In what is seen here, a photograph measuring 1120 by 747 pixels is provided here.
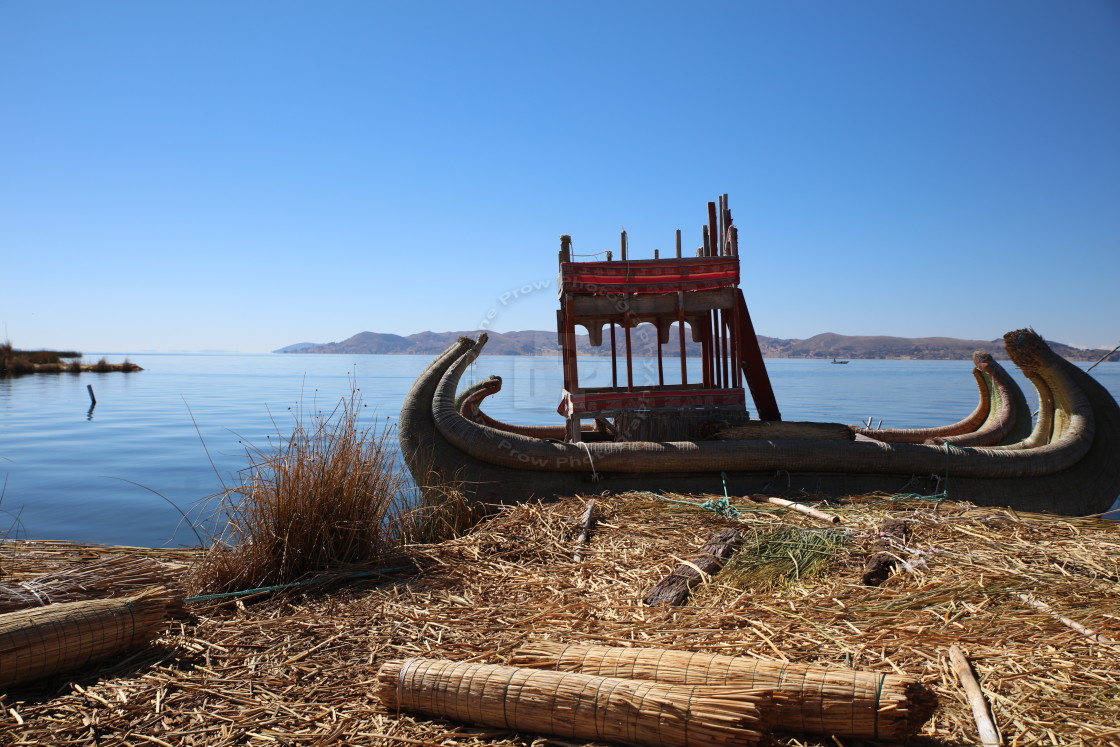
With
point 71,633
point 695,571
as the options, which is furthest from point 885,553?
point 71,633

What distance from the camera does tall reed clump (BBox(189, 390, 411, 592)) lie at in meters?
4.27

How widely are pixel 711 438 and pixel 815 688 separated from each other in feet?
18.6

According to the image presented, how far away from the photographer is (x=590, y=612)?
3.57 metres

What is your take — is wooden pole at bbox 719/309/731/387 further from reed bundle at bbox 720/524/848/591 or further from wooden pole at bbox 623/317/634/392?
reed bundle at bbox 720/524/848/591

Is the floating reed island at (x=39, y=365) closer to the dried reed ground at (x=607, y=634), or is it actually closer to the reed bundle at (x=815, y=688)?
the dried reed ground at (x=607, y=634)

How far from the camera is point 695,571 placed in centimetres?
405

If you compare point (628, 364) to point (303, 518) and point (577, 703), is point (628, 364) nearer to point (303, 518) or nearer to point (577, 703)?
point (303, 518)

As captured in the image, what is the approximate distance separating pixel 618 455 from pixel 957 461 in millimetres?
3699

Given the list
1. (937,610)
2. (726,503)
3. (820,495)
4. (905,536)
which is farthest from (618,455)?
(937,610)

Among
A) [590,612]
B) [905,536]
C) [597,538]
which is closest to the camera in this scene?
[590,612]

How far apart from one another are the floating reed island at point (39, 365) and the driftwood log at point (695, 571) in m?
58.8

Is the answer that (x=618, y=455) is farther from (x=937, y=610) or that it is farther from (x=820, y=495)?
(x=937, y=610)

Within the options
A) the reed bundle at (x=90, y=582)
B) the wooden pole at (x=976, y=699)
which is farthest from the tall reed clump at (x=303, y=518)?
the wooden pole at (x=976, y=699)

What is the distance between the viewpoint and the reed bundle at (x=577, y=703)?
219cm
